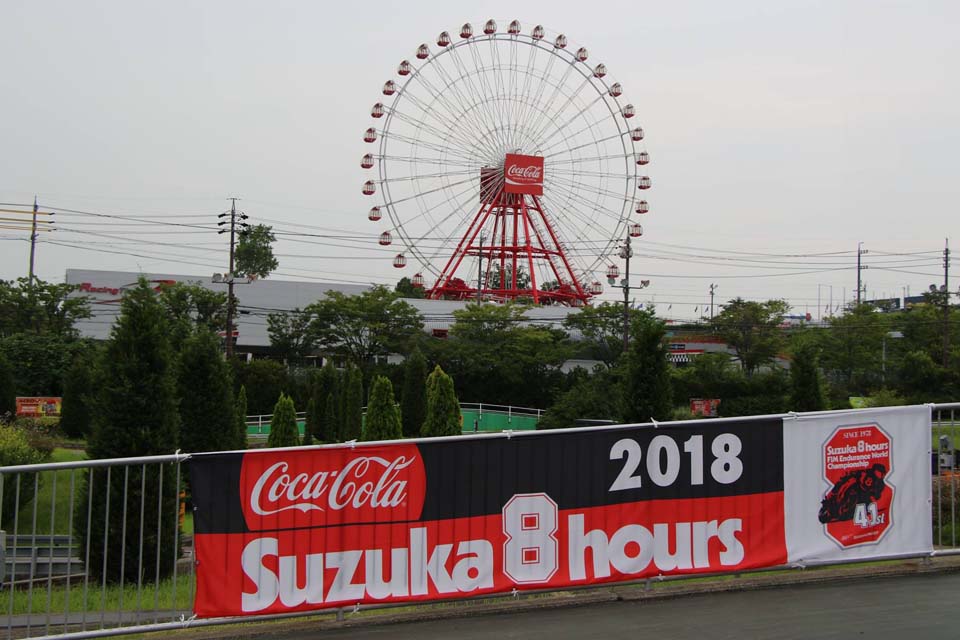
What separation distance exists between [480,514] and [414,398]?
29908 mm

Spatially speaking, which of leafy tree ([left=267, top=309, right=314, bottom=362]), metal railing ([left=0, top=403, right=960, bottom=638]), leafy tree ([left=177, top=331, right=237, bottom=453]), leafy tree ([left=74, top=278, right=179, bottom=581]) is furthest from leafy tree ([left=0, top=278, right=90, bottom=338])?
leafy tree ([left=74, top=278, right=179, bottom=581])

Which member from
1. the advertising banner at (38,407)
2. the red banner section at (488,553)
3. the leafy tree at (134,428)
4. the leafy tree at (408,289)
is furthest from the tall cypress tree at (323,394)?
the leafy tree at (408,289)

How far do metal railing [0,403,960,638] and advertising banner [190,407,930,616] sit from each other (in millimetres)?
252

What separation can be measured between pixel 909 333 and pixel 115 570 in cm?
5500

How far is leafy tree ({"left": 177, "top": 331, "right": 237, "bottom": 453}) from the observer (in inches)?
834

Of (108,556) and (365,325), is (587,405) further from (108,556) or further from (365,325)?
(108,556)

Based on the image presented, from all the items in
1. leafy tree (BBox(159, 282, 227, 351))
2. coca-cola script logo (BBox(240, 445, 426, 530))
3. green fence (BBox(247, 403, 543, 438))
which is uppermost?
leafy tree (BBox(159, 282, 227, 351))

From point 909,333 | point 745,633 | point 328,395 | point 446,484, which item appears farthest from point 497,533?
point 909,333

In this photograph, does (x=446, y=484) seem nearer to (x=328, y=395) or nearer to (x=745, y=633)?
(x=745, y=633)

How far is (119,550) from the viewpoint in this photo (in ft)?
40.0

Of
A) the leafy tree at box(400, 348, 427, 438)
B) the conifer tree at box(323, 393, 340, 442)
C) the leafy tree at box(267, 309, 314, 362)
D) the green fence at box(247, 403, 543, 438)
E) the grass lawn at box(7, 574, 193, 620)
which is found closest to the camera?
the grass lawn at box(7, 574, 193, 620)

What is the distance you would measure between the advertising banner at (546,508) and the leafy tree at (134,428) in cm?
556

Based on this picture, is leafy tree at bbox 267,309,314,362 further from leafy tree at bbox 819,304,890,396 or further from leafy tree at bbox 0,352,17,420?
leafy tree at bbox 819,304,890,396

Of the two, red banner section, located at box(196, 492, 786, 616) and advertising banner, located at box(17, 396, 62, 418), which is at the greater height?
red banner section, located at box(196, 492, 786, 616)
